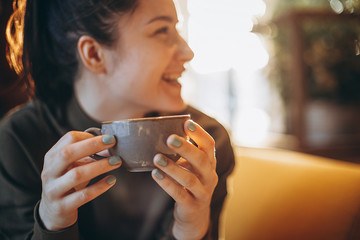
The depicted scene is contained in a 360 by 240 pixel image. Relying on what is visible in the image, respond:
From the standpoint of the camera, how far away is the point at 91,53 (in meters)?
0.60

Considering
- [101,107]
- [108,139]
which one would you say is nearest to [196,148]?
[108,139]

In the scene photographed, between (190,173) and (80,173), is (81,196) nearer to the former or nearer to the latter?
(80,173)

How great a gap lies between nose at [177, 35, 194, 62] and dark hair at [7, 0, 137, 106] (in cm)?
12

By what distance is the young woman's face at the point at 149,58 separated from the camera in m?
0.55

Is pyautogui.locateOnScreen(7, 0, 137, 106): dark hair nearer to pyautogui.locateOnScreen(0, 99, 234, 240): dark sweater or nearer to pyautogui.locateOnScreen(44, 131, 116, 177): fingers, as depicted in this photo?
pyautogui.locateOnScreen(0, 99, 234, 240): dark sweater

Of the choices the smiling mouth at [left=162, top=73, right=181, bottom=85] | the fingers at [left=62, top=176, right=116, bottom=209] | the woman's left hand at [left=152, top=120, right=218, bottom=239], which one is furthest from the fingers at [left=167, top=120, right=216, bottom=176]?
the smiling mouth at [left=162, top=73, right=181, bottom=85]

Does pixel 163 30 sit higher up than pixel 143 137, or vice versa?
pixel 163 30

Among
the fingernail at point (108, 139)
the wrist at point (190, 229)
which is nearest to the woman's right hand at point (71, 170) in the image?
the fingernail at point (108, 139)

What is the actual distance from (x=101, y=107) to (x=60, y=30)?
187mm

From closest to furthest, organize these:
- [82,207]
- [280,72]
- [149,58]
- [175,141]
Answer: [175,141], [82,207], [149,58], [280,72]

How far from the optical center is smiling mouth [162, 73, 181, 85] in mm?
601

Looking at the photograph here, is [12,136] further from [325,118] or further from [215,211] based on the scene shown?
[325,118]

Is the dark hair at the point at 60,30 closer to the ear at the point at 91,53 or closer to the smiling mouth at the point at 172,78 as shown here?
the ear at the point at 91,53

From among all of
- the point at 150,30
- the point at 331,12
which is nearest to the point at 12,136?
the point at 150,30
